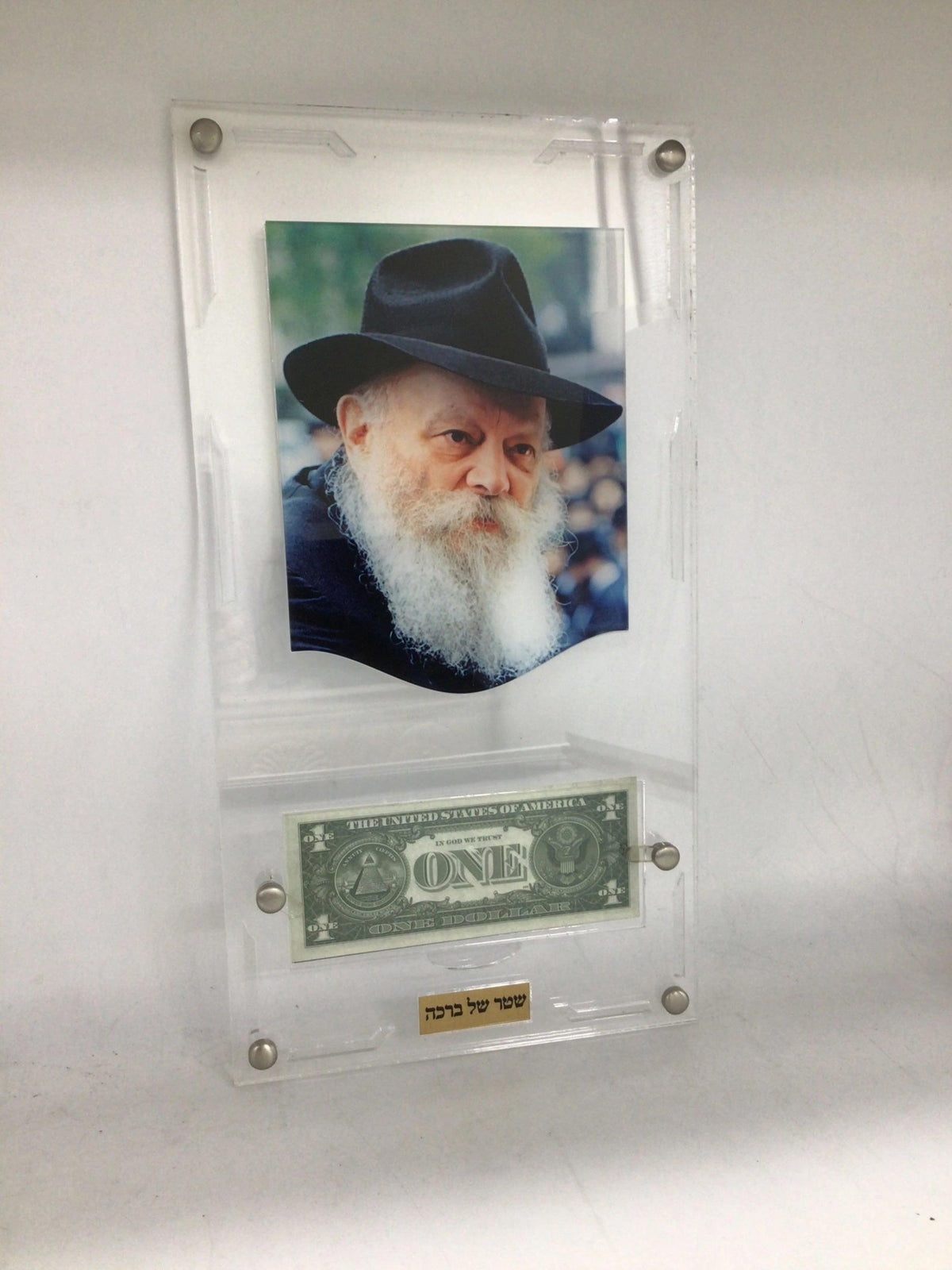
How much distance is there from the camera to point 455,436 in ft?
3.13

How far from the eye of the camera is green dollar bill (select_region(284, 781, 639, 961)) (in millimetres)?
971

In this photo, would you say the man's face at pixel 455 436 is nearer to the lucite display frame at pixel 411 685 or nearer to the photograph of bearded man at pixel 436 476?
the photograph of bearded man at pixel 436 476

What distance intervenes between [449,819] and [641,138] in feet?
2.42

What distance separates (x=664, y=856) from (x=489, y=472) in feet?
1.49

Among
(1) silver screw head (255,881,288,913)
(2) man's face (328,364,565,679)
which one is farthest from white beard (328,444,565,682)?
(1) silver screw head (255,881,288,913)

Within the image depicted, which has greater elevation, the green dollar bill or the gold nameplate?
the green dollar bill

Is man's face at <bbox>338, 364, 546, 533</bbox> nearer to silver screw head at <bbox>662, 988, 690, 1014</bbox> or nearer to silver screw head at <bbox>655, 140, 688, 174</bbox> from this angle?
silver screw head at <bbox>655, 140, 688, 174</bbox>

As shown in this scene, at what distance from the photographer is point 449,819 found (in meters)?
0.99

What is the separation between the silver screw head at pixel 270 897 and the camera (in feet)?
3.08

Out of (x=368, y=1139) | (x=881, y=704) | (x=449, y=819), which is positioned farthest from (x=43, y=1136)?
(x=881, y=704)

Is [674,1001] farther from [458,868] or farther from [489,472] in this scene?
[489,472]

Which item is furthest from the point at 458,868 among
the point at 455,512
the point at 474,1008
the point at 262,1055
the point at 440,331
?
the point at 440,331

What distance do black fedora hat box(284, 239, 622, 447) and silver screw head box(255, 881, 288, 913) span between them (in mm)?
472

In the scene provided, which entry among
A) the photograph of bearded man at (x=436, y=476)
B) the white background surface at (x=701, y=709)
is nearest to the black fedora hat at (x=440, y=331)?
the photograph of bearded man at (x=436, y=476)
